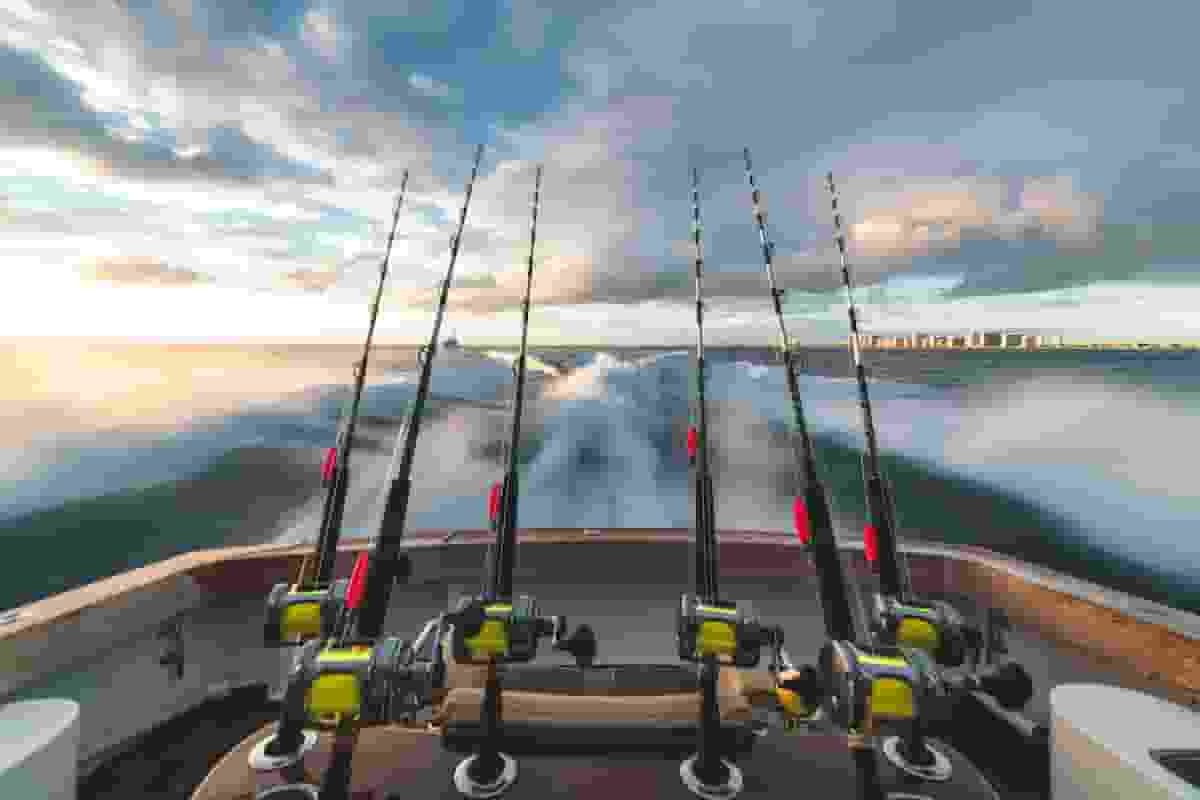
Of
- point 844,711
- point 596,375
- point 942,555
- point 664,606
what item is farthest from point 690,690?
point 596,375

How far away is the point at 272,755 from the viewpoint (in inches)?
68.7

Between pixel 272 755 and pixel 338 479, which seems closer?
pixel 272 755

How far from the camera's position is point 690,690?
2244 millimetres

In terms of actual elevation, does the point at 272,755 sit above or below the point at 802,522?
below

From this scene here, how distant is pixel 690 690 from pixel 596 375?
1626cm

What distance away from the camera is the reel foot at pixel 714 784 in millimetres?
1605

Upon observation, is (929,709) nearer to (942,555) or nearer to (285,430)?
(942,555)

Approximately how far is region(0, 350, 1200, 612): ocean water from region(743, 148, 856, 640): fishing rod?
2857 millimetres

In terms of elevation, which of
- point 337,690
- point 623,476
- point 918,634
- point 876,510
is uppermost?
point 623,476

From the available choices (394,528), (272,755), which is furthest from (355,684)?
(272,755)

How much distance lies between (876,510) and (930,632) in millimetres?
508

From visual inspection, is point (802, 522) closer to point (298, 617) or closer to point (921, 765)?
point (921, 765)

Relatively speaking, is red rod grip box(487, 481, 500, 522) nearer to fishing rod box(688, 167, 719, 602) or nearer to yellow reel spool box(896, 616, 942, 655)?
fishing rod box(688, 167, 719, 602)

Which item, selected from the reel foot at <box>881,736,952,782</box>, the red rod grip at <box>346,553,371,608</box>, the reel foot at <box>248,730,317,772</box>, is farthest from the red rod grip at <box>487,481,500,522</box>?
the reel foot at <box>881,736,952,782</box>
